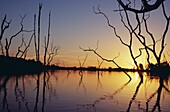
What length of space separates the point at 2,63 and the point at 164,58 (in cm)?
1918

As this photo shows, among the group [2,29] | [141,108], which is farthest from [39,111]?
[2,29]

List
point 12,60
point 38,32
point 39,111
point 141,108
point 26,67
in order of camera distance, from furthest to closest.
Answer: point 26,67, point 12,60, point 38,32, point 141,108, point 39,111

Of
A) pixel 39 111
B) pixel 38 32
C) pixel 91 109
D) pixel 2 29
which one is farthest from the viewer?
pixel 38 32

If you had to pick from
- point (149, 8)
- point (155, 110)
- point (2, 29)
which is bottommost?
point (155, 110)

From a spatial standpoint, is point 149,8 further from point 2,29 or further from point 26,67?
point 26,67

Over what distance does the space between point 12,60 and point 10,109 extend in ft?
98.3

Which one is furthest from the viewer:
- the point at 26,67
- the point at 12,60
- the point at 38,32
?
the point at 26,67

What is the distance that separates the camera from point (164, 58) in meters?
37.5

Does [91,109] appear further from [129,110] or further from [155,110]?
[155,110]

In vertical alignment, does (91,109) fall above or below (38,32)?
below

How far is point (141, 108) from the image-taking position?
24.6 feet

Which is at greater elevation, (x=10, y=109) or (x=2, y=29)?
(x=2, y=29)

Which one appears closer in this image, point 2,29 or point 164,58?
point 2,29

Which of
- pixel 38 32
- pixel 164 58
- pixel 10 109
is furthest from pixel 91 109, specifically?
pixel 164 58
